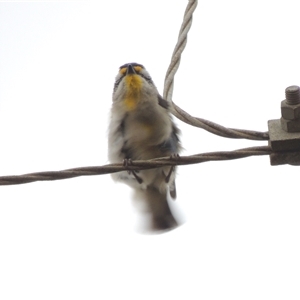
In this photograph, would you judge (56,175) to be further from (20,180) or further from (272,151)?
(272,151)

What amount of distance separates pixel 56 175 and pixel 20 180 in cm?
20

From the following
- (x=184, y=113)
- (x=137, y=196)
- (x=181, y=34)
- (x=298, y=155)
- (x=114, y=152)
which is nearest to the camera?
(x=298, y=155)

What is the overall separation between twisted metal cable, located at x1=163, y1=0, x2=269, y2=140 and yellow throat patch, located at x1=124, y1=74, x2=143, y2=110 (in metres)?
0.69

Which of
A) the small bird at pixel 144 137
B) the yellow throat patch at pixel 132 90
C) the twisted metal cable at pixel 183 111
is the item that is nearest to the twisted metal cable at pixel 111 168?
the twisted metal cable at pixel 183 111

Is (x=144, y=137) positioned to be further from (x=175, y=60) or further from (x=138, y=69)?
(x=175, y=60)

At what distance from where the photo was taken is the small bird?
6.03 m

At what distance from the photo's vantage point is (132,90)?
614cm

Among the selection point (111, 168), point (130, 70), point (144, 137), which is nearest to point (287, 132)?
point (111, 168)

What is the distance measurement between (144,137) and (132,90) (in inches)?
15.5

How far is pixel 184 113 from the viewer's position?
16.6 feet

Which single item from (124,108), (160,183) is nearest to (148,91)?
(124,108)

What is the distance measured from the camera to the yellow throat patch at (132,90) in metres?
6.10

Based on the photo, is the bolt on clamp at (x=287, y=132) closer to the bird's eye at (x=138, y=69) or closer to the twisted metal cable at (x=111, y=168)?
the twisted metal cable at (x=111, y=168)

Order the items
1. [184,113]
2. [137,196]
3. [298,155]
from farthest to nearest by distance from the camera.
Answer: [137,196]
[184,113]
[298,155]
